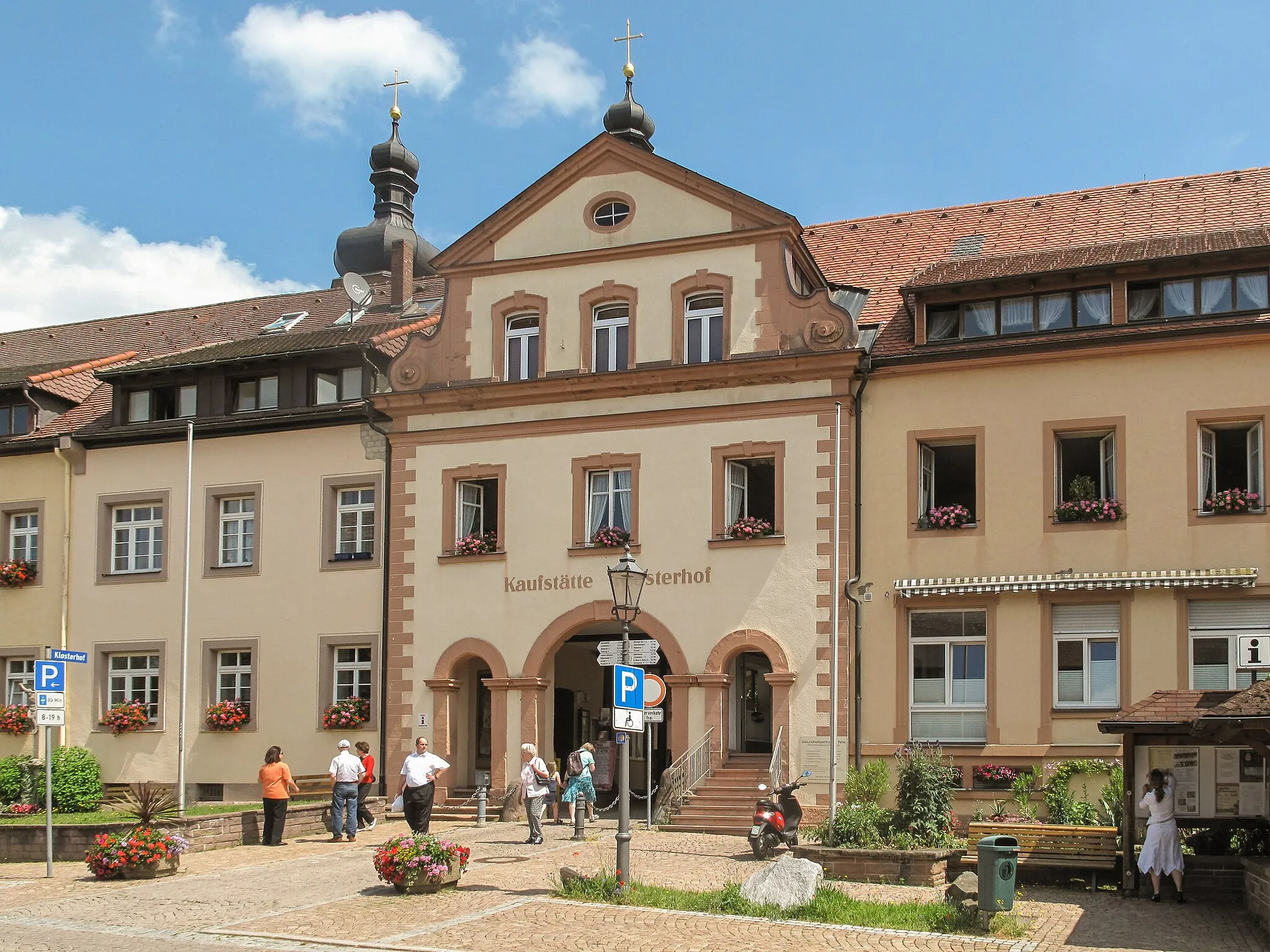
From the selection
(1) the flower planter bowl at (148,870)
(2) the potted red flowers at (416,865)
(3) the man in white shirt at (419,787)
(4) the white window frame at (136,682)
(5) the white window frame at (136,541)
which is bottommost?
(1) the flower planter bowl at (148,870)

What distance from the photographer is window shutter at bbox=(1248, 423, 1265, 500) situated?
2505cm

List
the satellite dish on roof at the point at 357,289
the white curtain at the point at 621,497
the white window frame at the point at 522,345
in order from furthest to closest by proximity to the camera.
A: the satellite dish on roof at the point at 357,289 < the white window frame at the point at 522,345 < the white curtain at the point at 621,497

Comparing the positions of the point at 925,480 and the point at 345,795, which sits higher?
the point at 925,480

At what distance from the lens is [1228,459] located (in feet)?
84.4

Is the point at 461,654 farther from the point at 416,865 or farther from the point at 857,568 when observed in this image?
the point at 416,865

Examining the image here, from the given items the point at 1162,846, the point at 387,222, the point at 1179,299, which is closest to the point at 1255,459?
the point at 1179,299

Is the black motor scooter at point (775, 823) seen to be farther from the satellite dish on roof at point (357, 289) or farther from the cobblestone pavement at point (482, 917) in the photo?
the satellite dish on roof at point (357, 289)

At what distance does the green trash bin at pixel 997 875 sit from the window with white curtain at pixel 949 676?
8.96 m

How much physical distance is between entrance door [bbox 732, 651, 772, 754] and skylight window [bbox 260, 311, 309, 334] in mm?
13497

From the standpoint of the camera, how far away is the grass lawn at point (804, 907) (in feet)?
54.4

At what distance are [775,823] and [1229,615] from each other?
7901 mm

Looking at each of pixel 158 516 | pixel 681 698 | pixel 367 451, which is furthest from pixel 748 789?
pixel 158 516

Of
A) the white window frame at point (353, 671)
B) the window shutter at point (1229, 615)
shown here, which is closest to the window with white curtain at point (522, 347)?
the white window frame at point (353, 671)

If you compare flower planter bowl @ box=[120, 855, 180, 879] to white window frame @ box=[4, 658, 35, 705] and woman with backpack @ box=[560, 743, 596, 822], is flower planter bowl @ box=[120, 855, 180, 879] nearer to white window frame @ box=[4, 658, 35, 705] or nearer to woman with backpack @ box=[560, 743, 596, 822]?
woman with backpack @ box=[560, 743, 596, 822]
